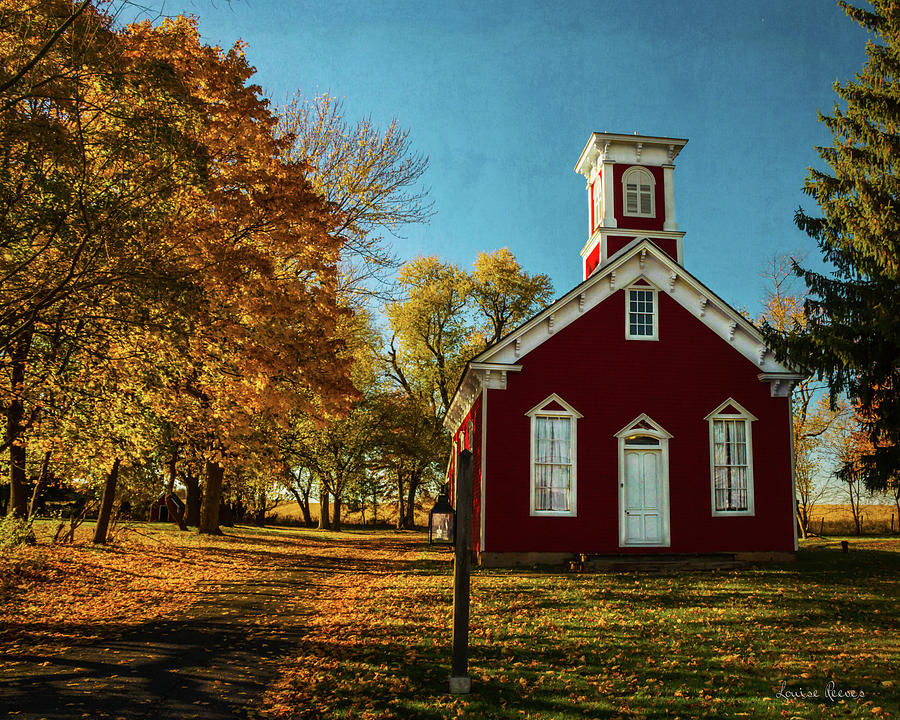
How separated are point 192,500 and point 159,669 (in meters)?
29.6

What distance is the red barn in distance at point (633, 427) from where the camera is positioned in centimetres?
1773

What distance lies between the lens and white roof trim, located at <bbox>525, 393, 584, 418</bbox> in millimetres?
18031

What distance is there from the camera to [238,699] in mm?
6738

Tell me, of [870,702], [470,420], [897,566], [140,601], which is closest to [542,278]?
[470,420]

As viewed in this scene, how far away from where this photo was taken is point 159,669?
7688 mm

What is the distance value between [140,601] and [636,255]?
14530 mm

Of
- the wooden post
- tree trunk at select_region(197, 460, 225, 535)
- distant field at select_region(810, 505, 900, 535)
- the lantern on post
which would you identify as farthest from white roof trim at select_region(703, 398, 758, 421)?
distant field at select_region(810, 505, 900, 535)

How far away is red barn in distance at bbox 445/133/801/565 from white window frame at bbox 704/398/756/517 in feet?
0.11

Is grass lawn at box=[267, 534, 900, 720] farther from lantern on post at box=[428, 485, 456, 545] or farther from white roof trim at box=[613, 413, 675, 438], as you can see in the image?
white roof trim at box=[613, 413, 675, 438]

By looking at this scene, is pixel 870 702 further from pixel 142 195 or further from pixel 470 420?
pixel 470 420

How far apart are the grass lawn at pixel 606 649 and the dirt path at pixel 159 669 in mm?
509

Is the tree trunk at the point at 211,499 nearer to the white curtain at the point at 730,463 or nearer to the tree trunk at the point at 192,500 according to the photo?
the tree trunk at the point at 192,500
